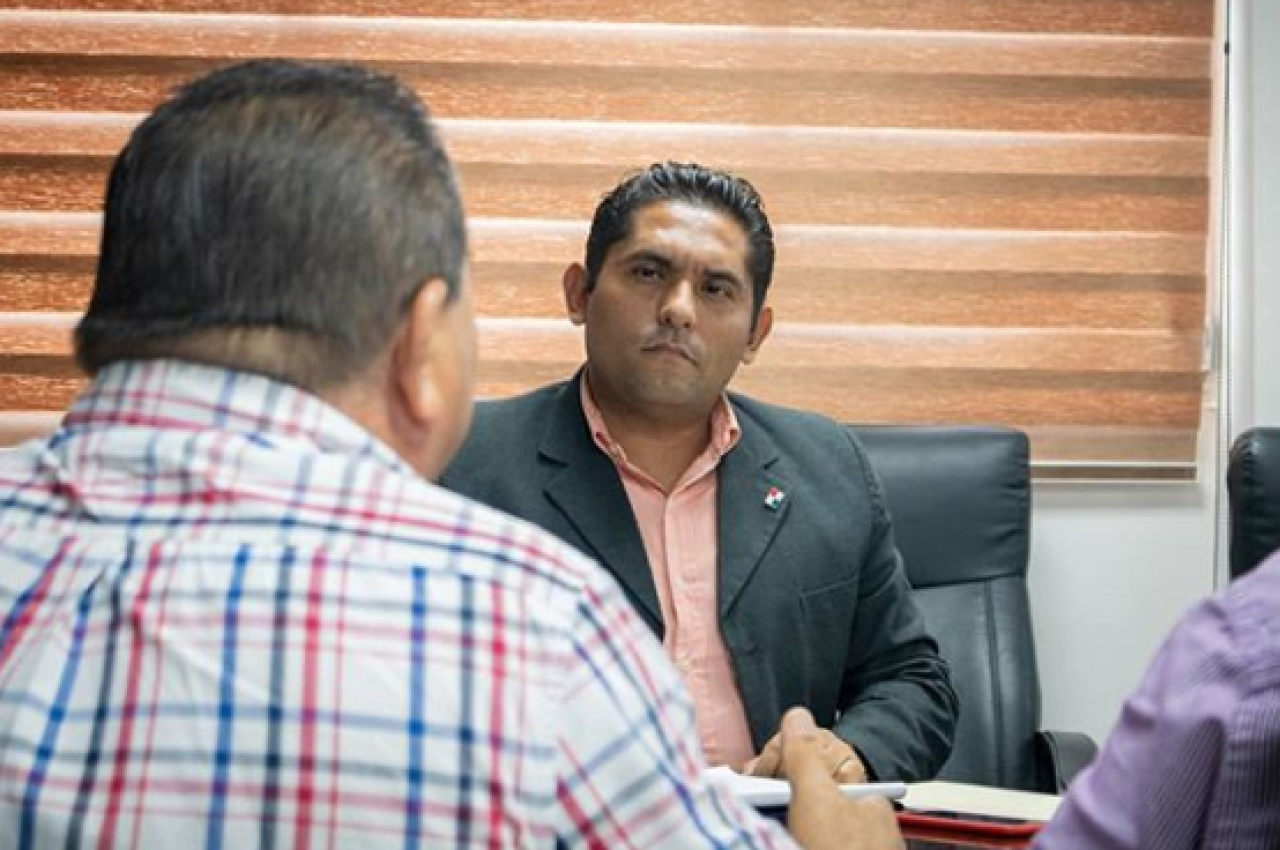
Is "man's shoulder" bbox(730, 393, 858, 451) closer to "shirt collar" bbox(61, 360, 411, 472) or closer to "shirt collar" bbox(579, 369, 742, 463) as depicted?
"shirt collar" bbox(579, 369, 742, 463)

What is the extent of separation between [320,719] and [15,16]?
2600 millimetres

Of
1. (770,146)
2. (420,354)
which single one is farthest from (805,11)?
(420,354)

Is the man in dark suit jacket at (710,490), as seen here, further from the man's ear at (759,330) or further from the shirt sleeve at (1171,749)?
the shirt sleeve at (1171,749)

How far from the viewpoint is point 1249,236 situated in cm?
331

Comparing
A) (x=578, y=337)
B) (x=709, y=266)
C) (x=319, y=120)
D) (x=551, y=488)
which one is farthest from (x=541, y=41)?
(x=319, y=120)

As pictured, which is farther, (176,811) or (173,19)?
(173,19)

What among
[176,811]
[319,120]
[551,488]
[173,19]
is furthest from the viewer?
[173,19]

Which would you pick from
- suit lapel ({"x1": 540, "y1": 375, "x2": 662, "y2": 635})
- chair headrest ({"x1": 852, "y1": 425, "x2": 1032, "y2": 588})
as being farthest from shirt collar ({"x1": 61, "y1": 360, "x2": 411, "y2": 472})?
chair headrest ({"x1": 852, "y1": 425, "x2": 1032, "y2": 588})

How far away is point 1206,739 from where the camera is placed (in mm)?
988

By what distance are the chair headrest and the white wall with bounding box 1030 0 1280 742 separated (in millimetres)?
297

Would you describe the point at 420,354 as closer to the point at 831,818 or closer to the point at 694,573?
the point at 831,818

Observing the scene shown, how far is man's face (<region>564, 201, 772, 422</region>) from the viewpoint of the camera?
2465 mm

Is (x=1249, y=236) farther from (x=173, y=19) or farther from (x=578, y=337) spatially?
(x=173, y=19)

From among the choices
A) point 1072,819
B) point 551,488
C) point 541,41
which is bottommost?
point 551,488
